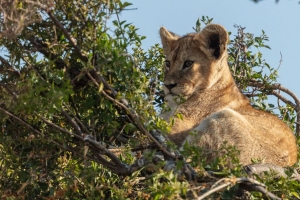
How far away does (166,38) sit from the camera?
428 inches

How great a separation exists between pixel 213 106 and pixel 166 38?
149cm

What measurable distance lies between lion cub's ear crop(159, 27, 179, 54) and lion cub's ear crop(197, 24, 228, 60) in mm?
521

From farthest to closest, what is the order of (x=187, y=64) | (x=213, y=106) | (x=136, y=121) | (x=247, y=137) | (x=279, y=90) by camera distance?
(x=279, y=90) → (x=187, y=64) → (x=213, y=106) → (x=247, y=137) → (x=136, y=121)

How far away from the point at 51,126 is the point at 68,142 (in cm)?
34

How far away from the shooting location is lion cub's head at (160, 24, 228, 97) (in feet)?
33.4

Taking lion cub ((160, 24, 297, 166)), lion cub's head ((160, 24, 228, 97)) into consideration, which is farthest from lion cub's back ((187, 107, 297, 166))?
lion cub's head ((160, 24, 228, 97))

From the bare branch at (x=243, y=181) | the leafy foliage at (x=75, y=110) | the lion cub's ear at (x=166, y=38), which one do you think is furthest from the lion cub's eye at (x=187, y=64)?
the bare branch at (x=243, y=181)

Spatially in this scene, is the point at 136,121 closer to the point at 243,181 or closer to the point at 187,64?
the point at 243,181

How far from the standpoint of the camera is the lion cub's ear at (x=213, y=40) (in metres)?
10.3

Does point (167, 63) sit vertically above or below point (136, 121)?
above

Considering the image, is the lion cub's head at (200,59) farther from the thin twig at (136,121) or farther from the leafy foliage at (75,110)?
the thin twig at (136,121)

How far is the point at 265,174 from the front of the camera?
6762 millimetres

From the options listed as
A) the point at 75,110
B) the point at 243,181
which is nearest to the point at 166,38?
the point at 75,110

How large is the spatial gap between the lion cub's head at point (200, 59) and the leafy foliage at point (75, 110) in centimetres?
244
